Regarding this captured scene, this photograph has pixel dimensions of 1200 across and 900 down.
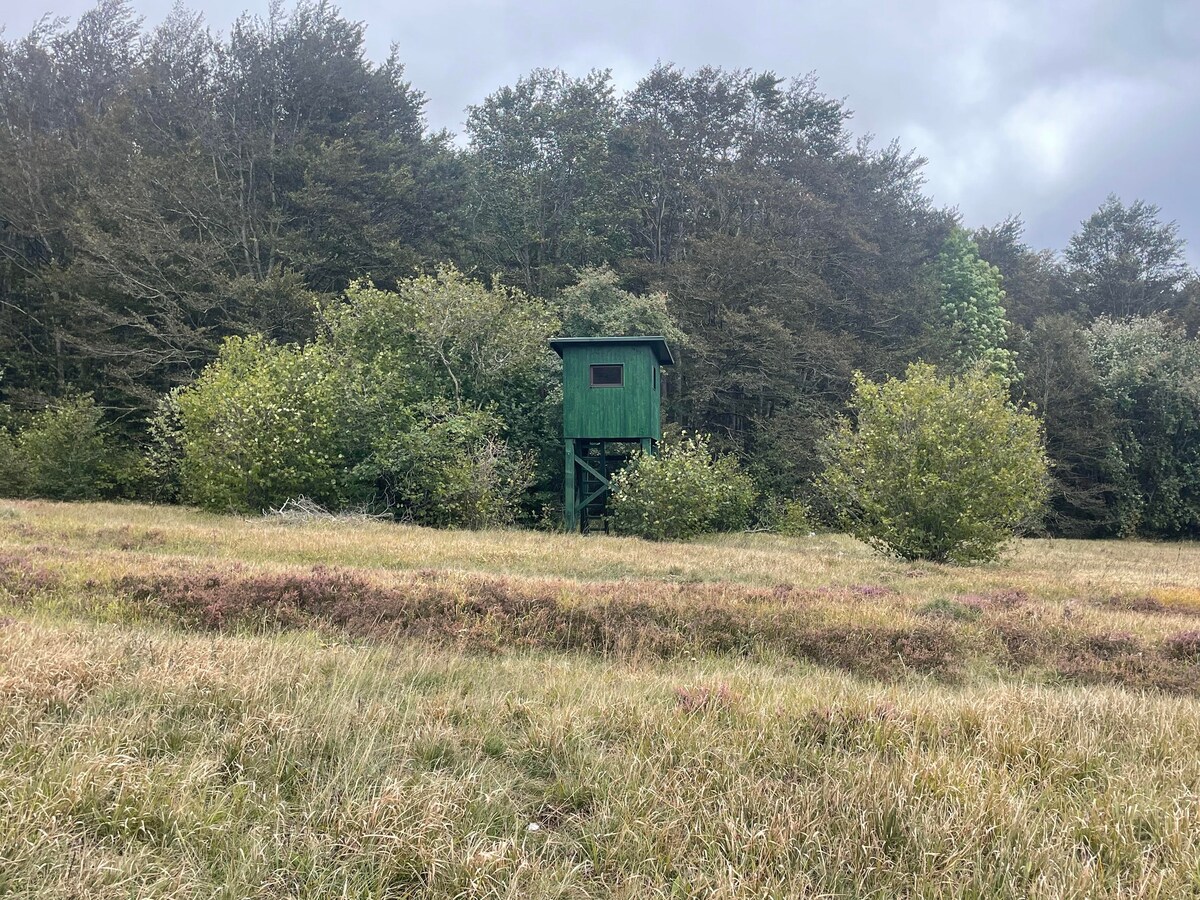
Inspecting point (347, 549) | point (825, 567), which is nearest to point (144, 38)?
point (347, 549)

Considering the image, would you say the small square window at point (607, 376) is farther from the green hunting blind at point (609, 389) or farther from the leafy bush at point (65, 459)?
the leafy bush at point (65, 459)

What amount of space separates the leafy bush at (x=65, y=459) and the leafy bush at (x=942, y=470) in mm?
24341

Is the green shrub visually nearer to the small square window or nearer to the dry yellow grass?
the small square window

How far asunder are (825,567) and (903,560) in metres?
3.04

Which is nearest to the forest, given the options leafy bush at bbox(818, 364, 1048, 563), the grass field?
leafy bush at bbox(818, 364, 1048, 563)

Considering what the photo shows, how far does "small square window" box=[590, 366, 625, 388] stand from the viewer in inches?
902

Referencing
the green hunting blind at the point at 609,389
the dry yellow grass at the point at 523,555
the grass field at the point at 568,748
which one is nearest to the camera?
Result: the grass field at the point at 568,748

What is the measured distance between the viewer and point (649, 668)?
7098 millimetres

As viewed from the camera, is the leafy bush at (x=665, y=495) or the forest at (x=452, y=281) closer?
the leafy bush at (x=665, y=495)

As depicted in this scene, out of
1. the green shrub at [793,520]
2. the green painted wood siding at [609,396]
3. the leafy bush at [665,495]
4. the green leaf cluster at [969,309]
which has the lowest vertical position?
the green shrub at [793,520]

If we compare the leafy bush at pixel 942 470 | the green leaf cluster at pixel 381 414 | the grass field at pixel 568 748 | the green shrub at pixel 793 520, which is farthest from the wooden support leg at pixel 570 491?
the grass field at pixel 568 748

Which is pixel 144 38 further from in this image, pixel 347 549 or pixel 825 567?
pixel 825 567

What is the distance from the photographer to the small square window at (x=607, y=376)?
22922 mm

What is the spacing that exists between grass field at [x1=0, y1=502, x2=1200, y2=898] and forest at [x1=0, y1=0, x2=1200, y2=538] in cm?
1345
